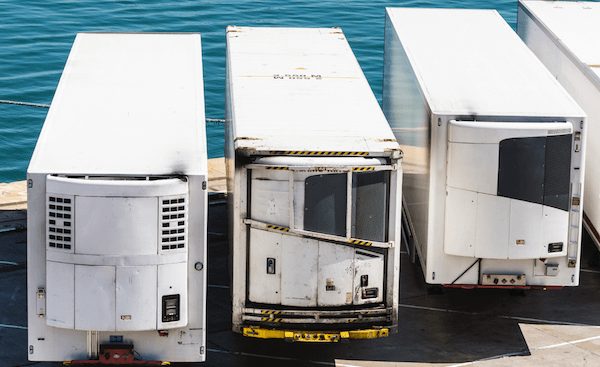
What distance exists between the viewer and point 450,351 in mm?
13242

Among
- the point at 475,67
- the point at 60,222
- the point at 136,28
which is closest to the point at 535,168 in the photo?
the point at 475,67

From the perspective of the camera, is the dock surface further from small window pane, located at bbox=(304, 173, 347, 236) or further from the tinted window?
small window pane, located at bbox=(304, 173, 347, 236)

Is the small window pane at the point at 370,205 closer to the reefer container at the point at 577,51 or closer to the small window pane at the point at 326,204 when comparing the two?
the small window pane at the point at 326,204

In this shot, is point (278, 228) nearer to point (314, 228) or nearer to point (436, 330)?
point (314, 228)

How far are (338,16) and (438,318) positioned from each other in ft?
99.9

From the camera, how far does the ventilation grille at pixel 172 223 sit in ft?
33.6

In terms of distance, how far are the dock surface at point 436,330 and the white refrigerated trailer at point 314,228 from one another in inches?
55.6

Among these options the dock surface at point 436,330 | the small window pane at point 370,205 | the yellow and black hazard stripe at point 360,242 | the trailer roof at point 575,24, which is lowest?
the dock surface at point 436,330

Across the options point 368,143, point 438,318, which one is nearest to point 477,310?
point 438,318

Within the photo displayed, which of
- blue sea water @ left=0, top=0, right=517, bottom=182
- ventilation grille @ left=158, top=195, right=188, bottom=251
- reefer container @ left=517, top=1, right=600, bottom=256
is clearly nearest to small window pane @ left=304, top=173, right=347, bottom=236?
ventilation grille @ left=158, top=195, right=188, bottom=251

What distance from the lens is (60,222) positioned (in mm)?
10188

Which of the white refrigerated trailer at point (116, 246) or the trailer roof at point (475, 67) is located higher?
the trailer roof at point (475, 67)

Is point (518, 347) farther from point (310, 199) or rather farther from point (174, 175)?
→ point (174, 175)

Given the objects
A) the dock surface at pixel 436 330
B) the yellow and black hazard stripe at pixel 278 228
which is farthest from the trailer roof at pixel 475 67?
the dock surface at pixel 436 330
